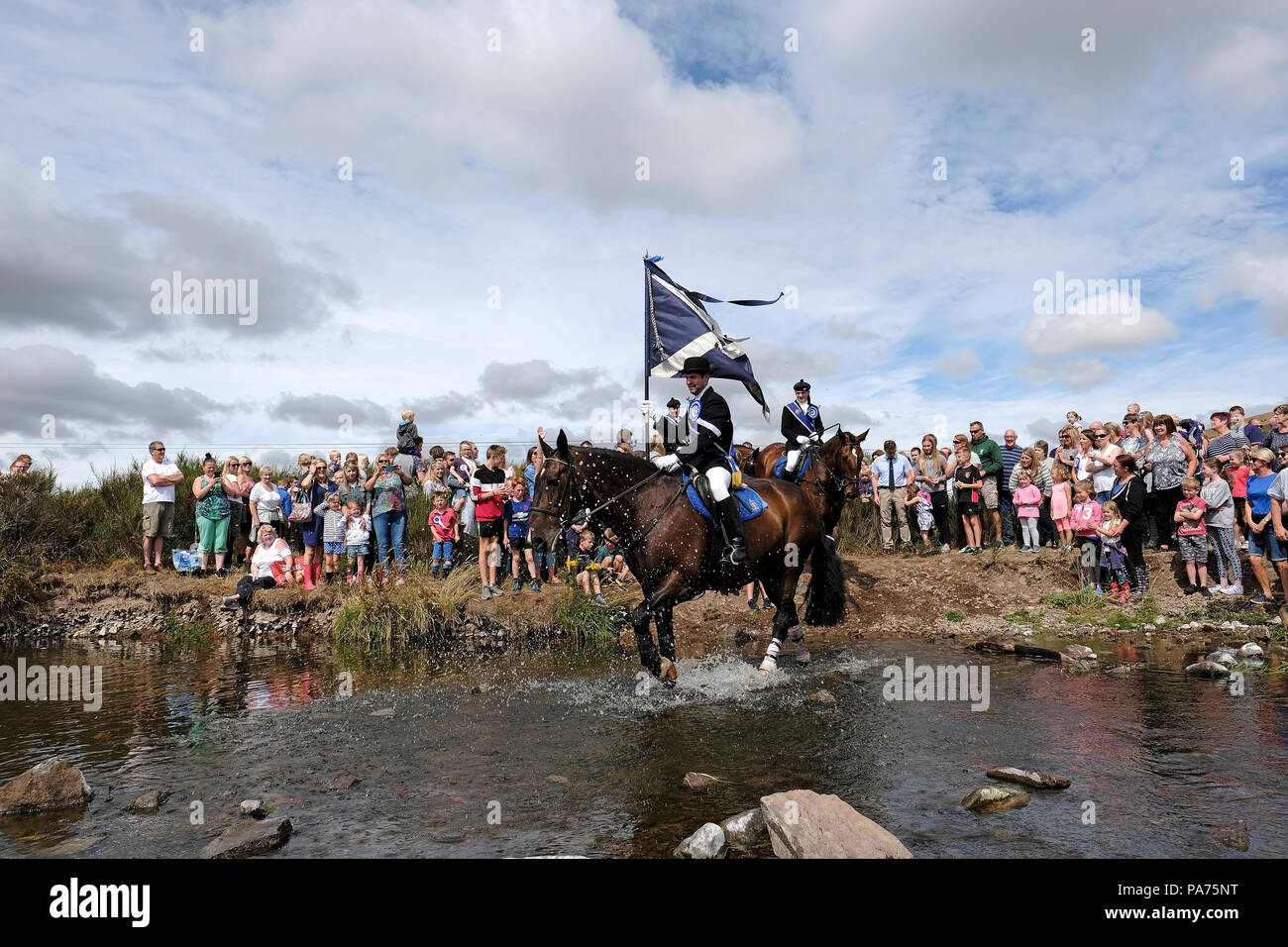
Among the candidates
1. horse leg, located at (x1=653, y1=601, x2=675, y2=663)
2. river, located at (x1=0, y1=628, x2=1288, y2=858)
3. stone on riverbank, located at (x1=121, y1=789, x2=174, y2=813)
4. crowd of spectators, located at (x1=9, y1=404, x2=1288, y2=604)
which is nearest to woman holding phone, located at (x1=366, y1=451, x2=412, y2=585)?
crowd of spectators, located at (x1=9, y1=404, x2=1288, y2=604)

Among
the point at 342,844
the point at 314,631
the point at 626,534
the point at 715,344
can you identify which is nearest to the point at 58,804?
the point at 342,844

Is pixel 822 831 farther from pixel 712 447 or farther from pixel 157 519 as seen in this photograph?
pixel 157 519

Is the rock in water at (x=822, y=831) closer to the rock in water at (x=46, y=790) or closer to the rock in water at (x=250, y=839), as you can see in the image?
the rock in water at (x=250, y=839)

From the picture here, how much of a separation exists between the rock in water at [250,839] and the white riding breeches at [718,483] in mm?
5334

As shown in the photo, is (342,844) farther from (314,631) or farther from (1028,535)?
(1028,535)

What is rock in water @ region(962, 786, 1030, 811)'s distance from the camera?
478cm

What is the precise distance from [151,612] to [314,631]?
340 centimetres

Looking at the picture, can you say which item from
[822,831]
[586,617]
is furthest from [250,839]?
[586,617]

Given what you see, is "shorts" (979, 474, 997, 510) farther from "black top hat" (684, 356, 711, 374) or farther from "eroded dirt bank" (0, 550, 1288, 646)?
"black top hat" (684, 356, 711, 374)

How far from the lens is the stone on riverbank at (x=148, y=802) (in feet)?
16.8

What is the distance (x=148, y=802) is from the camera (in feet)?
16.8

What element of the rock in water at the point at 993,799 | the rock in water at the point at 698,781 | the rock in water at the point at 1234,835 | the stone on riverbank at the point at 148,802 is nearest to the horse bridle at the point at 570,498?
the rock in water at the point at 698,781

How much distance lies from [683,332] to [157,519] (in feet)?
37.4

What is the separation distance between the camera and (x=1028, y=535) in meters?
14.9
